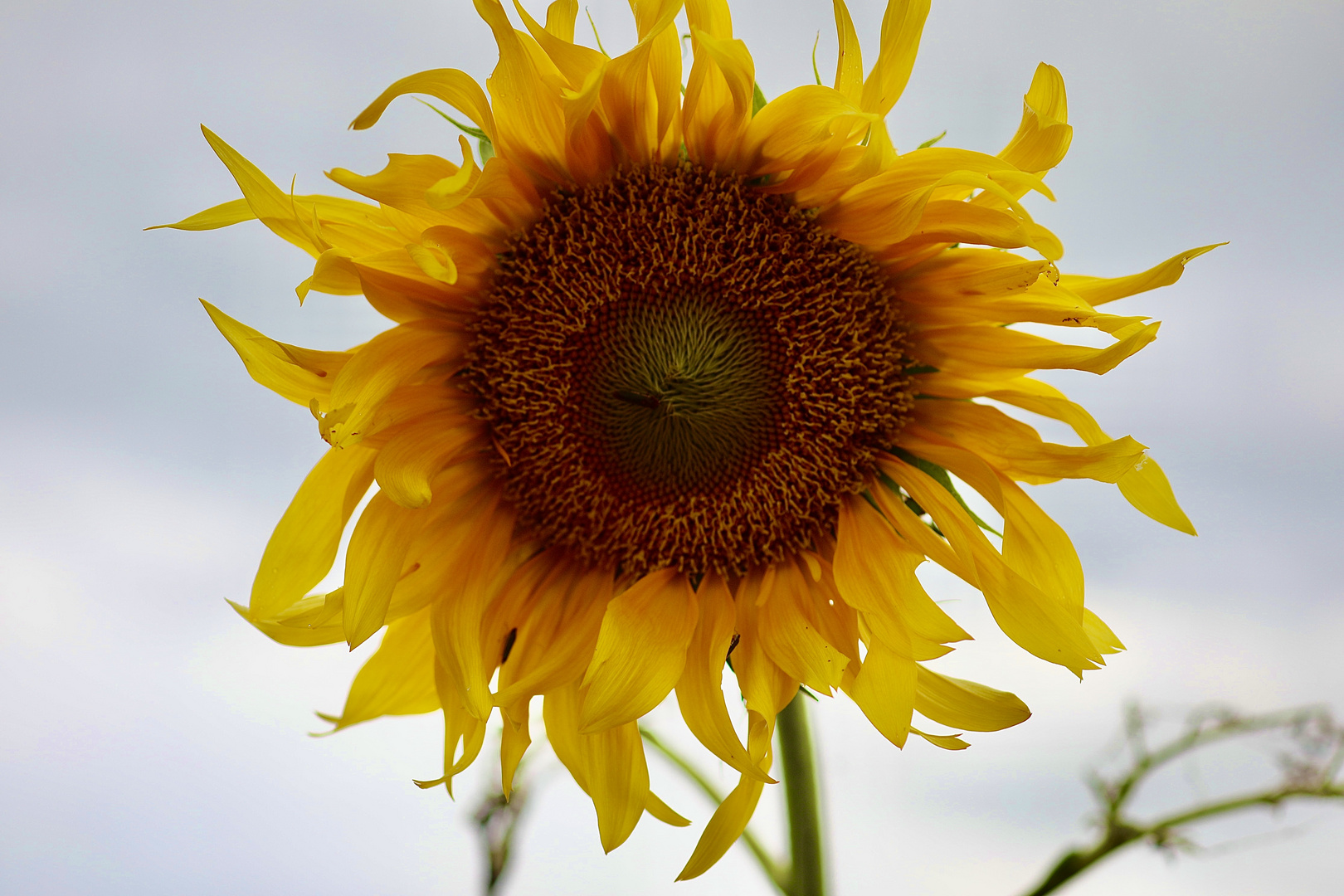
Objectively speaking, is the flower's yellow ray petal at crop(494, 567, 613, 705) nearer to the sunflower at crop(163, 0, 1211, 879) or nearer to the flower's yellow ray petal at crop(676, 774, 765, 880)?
the sunflower at crop(163, 0, 1211, 879)

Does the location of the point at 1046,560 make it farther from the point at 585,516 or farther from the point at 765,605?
the point at 585,516

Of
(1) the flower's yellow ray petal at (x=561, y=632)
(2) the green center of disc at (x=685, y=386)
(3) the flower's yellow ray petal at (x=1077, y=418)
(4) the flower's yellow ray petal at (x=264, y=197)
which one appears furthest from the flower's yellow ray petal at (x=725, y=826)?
(4) the flower's yellow ray petal at (x=264, y=197)

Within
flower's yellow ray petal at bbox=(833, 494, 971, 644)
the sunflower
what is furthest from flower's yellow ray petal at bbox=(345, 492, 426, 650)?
flower's yellow ray petal at bbox=(833, 494, 971, 644)

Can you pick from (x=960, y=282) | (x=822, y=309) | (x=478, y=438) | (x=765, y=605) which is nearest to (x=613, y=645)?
(x=765, y=605)

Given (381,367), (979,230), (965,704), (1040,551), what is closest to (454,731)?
(381,367)

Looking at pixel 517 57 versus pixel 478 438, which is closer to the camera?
pixel 517 57

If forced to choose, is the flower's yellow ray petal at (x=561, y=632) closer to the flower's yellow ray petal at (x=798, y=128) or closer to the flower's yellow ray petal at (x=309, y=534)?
the flower's yellow ray petal at (x=309, y=534)

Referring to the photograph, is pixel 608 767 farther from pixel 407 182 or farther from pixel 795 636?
pixel 407 182
